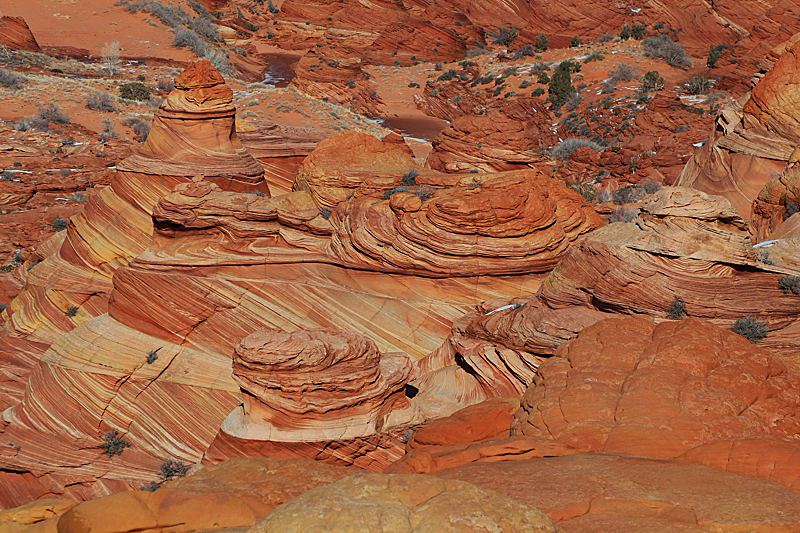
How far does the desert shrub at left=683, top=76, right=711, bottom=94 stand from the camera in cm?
4909

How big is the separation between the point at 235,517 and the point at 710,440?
21.4 feet

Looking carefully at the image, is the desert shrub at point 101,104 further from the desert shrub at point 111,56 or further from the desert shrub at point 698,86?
the desert shrub at point 698,86

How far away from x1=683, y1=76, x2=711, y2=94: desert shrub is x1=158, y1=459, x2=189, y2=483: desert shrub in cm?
4302

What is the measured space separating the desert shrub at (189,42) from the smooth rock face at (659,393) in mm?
54404

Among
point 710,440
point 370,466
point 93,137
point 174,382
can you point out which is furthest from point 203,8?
point 710,440

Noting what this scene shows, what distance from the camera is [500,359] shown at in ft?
53.5

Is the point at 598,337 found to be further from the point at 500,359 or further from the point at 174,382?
the point at 174,382

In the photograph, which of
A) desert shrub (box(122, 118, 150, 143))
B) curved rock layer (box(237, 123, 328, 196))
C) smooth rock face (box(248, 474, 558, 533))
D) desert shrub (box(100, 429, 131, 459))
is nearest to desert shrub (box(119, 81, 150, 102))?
desert shrub (box(122, 118, 150, 143))

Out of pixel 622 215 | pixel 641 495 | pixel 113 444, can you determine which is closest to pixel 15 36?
pixel 113 444

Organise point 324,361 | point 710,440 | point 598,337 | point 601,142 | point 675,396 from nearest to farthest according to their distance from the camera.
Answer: point 710,440, point 675,396, point 598,337, point 324,361, point 601,142

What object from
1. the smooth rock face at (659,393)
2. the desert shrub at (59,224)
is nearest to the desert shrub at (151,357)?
the smooth rock face at (659,393)

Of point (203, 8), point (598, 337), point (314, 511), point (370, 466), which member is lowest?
point (203, 8)

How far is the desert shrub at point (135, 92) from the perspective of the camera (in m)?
45.6

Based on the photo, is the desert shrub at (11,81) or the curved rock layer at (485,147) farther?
the desert shrub at (11,81)
